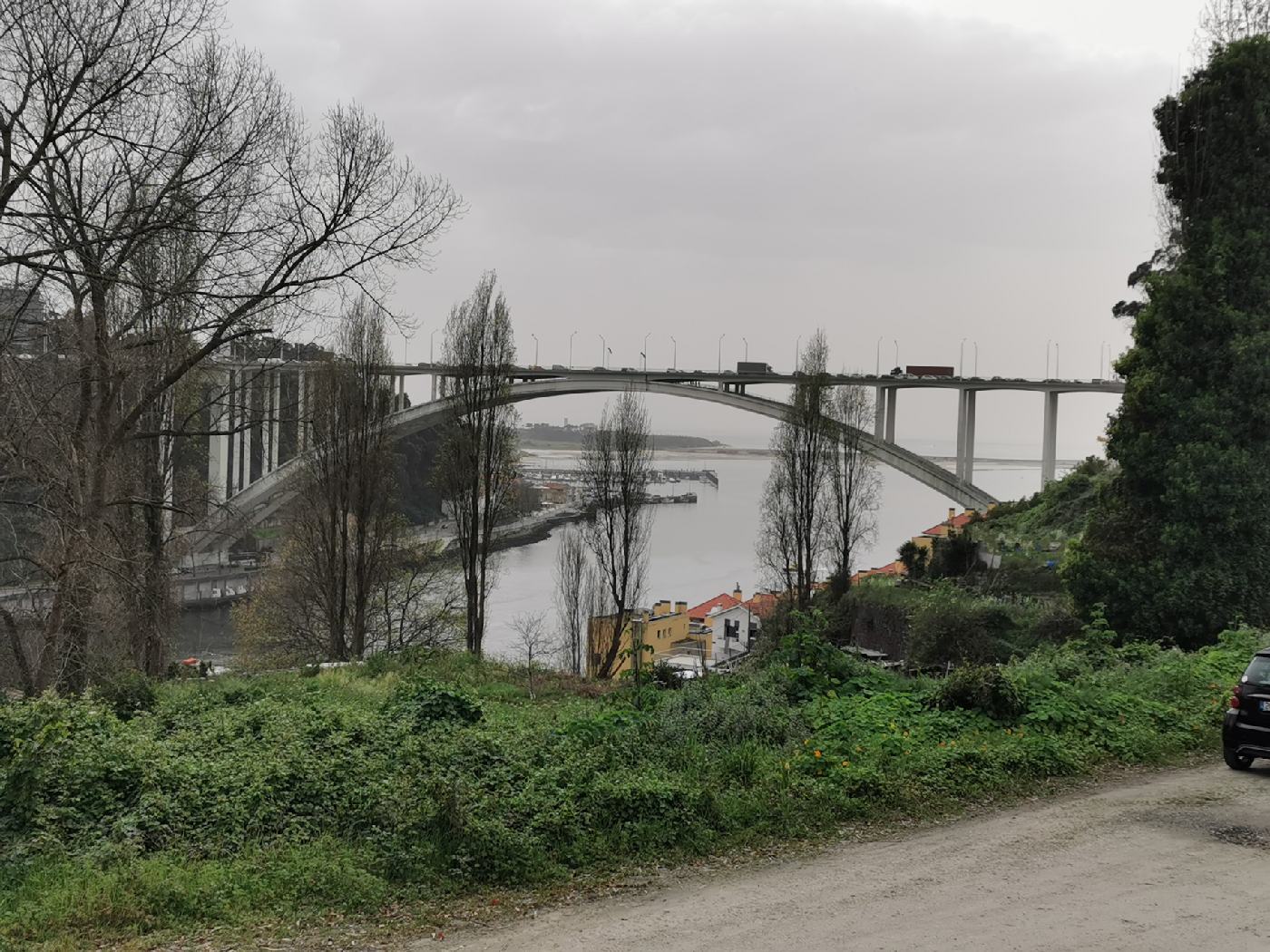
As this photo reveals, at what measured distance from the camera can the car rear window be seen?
6.74 metres

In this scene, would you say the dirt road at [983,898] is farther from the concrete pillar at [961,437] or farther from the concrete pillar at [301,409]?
the concrete pillar at [961,437]

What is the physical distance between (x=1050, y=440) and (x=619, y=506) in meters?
17.7

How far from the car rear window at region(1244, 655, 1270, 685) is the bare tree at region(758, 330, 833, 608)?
1686 centimetres

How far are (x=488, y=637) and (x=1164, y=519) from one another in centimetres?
1732

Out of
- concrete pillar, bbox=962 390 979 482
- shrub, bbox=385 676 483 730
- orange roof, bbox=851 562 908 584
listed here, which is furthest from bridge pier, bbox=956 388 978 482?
shrub, bbox=385 676 483 730

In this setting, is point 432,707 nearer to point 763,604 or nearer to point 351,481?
point 351,481

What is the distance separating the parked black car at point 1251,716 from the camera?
22.0ft

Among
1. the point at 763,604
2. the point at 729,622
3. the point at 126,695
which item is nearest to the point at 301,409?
the point at 126,695

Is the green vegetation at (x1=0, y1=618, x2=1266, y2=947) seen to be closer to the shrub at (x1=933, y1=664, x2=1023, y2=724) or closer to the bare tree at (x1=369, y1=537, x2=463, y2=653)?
the shrub at (x1=933, y1=664, x2=1023, y2=724)

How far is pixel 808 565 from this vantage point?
24.3m

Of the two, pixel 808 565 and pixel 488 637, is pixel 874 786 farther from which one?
pixel 488 637

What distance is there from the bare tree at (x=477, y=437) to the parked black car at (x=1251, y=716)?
1322 centimetres

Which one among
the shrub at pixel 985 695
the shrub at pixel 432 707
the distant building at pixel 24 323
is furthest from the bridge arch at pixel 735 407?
the shrub at pixel 985 695

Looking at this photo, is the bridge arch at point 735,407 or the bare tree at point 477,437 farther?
the bridge arch at point 735,407
